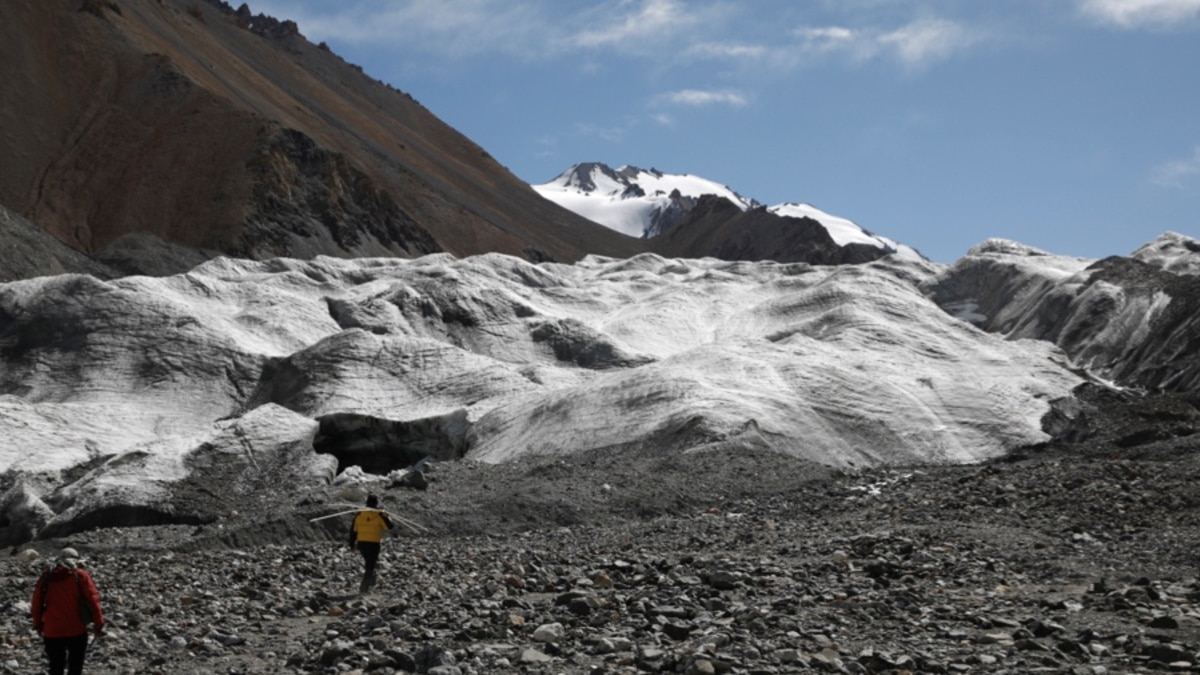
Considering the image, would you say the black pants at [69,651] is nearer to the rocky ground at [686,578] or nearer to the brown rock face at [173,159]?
the rocky ground at [686,578]

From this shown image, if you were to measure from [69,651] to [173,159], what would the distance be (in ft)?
403

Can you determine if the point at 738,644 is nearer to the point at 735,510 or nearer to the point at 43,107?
the point at 735,510

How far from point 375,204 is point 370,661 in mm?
129829

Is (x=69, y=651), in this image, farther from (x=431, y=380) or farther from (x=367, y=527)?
(x=431, y=380)

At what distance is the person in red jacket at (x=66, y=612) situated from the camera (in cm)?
1379

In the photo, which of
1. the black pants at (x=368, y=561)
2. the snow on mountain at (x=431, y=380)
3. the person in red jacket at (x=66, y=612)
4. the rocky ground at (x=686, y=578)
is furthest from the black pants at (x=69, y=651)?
the snow on mountain at (x=431, y=380)

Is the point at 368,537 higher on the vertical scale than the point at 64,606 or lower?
higher

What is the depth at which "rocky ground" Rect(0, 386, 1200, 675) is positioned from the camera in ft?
49.6

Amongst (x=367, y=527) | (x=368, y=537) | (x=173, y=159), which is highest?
(x=173, y=159)

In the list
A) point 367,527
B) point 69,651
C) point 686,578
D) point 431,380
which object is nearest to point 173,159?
point 431,380

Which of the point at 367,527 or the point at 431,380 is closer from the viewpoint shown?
the point at 367,527

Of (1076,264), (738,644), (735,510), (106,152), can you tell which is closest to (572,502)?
(735,510)

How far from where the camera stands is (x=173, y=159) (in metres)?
129

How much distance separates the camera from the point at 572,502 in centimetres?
3272
